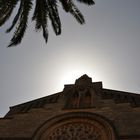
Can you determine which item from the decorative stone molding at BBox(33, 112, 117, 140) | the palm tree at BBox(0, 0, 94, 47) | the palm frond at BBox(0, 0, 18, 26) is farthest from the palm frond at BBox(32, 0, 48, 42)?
the decorative stone molding at BBox(33, 112, 117, 140)

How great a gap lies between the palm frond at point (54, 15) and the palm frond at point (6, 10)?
1.37m

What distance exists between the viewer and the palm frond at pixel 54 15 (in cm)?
1032

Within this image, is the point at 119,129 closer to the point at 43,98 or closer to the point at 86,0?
the point at 86,0

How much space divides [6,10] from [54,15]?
188 centimetres

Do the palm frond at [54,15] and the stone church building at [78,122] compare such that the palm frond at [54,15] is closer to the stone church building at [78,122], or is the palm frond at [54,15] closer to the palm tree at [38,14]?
the palm tree at [38,14]

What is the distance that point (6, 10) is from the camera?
9.97 metres

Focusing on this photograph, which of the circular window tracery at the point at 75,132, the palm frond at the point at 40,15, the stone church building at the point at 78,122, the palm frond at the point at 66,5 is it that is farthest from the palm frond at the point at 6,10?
the circular window tracery at the point at 75,132

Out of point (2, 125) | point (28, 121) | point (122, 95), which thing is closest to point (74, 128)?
point (28, 121)

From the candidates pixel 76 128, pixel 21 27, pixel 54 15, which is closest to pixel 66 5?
pixel 54 15

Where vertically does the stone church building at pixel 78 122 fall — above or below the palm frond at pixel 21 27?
below

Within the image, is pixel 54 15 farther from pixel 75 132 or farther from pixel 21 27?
pixel 75 132

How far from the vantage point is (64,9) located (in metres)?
10.6

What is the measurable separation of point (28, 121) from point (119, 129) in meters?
4.82

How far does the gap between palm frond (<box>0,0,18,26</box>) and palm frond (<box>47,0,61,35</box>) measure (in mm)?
1374
